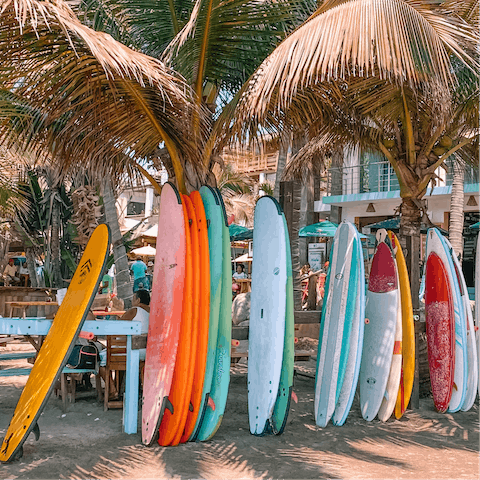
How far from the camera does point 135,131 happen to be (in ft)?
17.9

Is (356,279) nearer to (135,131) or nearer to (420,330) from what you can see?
(420,330)

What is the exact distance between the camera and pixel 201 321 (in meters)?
4.21

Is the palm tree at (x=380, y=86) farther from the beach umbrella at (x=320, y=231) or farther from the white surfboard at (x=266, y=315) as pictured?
the beach umbrella at (x=320, y=231)

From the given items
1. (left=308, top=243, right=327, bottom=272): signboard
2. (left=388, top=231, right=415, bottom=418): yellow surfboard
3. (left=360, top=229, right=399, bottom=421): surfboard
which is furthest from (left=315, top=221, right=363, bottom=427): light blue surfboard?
(left=308, top=243, right=327, bottom=272): signboard

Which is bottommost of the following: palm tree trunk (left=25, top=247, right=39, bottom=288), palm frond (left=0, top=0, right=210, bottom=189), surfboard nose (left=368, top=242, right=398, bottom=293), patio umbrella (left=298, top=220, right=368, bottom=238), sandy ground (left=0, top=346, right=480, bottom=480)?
sandy ground (left=0, top=346, right=480, bottom=480)

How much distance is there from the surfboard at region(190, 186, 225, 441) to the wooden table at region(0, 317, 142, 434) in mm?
536

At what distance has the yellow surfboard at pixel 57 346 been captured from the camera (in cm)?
362

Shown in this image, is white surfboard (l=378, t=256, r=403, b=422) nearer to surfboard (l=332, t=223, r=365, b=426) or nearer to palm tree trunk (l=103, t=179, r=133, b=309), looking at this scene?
surfboard (l=332, t=223, r=365, b=426)

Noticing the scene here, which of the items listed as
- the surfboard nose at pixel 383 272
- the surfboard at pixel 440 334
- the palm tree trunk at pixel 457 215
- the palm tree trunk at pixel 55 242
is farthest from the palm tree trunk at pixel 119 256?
the palm tree trunk at pixel 457 215

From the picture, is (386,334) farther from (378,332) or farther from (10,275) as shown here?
(10,275)

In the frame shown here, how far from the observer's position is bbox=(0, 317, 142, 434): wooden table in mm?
4109

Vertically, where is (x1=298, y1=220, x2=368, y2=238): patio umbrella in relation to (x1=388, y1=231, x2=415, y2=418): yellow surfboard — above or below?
above

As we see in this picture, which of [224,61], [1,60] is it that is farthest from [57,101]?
[224,61]

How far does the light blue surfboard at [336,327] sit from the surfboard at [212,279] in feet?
3.41
